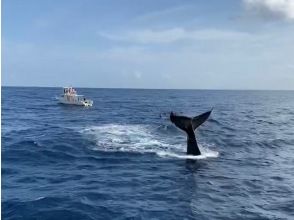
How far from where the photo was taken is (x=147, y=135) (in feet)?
122

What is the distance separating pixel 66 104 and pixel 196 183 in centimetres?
6306

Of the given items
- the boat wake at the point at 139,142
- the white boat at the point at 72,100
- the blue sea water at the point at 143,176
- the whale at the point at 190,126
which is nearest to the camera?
the blue sea water at the point at 143,176

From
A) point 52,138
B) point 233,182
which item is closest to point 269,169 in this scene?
point 233,182

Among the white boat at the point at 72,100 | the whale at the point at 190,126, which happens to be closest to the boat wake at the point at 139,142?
the whale at the point at 190,126

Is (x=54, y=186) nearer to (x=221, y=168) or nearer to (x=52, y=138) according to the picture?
(x=221, y=168)

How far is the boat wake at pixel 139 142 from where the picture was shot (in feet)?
95.3

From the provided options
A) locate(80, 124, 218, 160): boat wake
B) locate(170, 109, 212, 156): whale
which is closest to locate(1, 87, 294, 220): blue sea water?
locate(80, 124, 218, 160): boat wake

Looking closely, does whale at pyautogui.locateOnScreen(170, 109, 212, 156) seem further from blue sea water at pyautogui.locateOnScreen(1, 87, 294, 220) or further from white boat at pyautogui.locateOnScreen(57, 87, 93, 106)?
white boat at pyautogui.locateOnScreen(57, 87, 93, 106)

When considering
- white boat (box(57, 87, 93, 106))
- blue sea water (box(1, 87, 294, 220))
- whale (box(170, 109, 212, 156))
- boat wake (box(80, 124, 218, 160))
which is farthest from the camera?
white boat (box(57, 87, 93, 106))

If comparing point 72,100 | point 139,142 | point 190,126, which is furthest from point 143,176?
point 72,100

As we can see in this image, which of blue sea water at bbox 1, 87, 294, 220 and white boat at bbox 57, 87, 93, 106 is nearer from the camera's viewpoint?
blue sea water at bbox 1, 87, 294, 220

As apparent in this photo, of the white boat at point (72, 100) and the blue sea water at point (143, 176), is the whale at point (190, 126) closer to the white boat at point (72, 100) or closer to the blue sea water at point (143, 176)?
the blue sea water at point (143, 176)

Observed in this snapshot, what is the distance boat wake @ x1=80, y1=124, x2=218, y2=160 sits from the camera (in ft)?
95.3

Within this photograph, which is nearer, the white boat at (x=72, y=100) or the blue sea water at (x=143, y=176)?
the blue sea water at (x=143, y=176)
